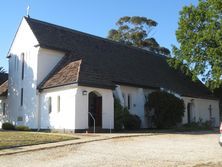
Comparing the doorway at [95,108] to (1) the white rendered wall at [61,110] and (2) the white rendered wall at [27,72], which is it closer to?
(1) the white rendered wall at [61,110]

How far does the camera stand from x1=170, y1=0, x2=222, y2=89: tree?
33656 millimetres

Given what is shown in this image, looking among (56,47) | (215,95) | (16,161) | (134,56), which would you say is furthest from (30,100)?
(215,95)

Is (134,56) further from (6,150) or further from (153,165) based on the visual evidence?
(153,165)

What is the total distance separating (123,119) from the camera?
28750 millimetres

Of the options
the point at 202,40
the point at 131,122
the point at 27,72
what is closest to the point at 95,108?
the point at 131,122

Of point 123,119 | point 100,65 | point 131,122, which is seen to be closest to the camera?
point 123,119

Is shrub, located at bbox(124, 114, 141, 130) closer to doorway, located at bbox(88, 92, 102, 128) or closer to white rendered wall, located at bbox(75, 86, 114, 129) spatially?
white rendered wall, located at bbox(75, 86, 114, 129)

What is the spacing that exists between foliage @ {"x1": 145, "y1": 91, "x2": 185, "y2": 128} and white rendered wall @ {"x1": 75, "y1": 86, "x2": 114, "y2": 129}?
527cm

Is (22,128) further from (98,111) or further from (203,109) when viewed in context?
(203,109)

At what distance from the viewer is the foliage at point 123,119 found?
28.4 metres

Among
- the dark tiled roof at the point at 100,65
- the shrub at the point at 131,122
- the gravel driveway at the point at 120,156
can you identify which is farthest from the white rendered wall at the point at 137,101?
the gravel driveway at the point at 120,156

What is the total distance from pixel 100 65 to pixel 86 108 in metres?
5.72

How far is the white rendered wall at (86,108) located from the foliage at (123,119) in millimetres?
597

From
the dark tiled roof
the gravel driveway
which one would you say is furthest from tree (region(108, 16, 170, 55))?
the gravel driveway
